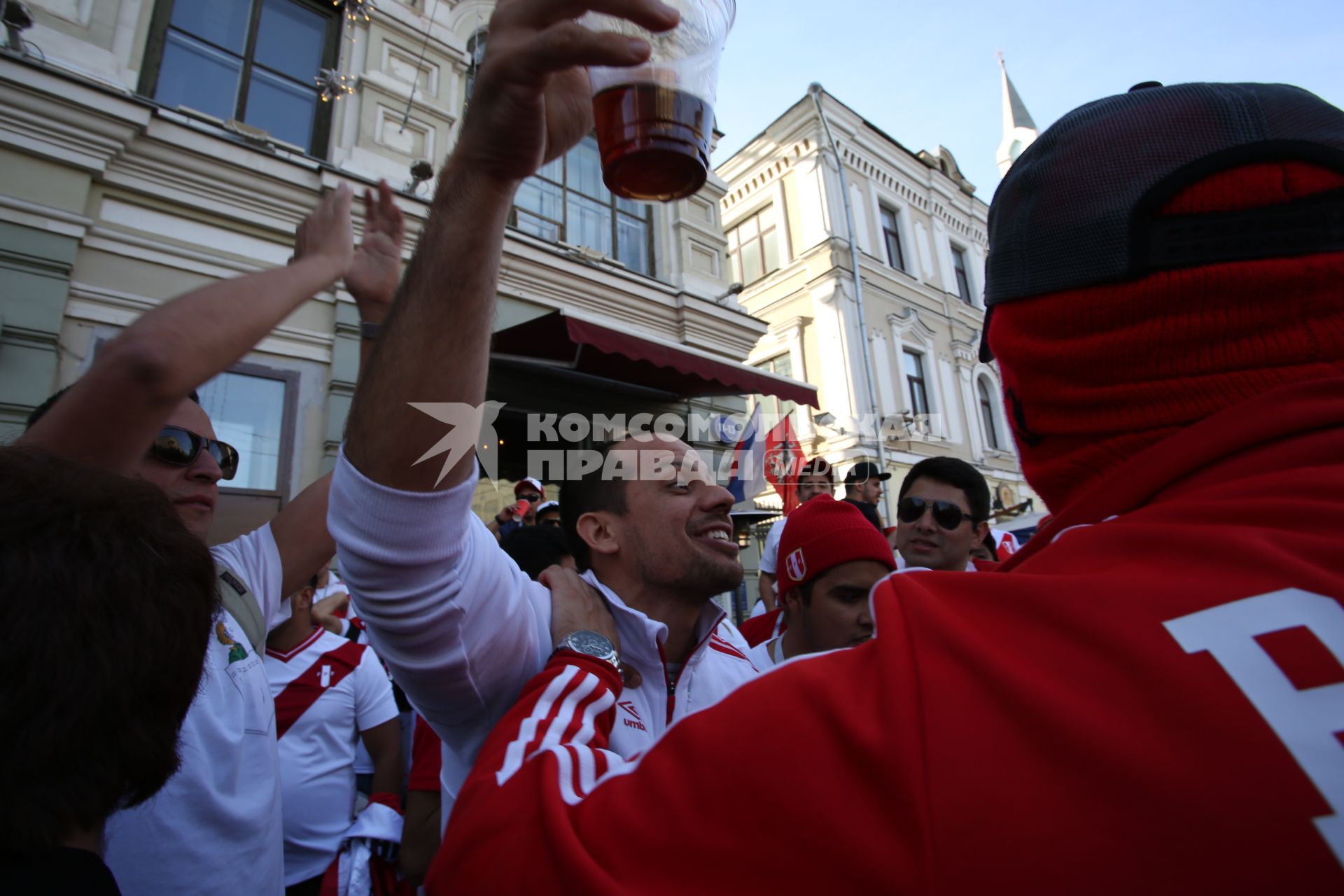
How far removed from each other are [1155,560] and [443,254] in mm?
814

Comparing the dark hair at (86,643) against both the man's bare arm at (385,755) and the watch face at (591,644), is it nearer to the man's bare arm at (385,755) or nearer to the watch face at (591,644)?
the watch face at (591,644)

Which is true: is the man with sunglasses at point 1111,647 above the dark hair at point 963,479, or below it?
below

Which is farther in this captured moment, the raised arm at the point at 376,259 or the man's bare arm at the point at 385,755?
the man's bare arm at the point at 385,755

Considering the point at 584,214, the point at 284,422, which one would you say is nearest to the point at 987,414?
A: the point at 584,214

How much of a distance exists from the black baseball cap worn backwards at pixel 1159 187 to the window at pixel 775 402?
755 centimetres

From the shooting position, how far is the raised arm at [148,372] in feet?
3.24

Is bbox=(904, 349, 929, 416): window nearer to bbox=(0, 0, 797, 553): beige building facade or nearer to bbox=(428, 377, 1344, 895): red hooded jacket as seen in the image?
bbox=(0, 0, 797, 553): beige building facade

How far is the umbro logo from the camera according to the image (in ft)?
4.23

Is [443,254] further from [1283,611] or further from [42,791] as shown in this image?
[1283,611]

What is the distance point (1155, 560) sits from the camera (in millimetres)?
555

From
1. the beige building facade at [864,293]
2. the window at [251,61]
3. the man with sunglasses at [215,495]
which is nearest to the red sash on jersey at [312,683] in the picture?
the man with sunglasses at [215,495]

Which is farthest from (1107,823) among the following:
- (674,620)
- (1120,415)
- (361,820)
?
(361,820)

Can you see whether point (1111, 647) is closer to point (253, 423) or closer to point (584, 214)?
point (253, 423)

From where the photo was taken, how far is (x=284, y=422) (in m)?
5.39
